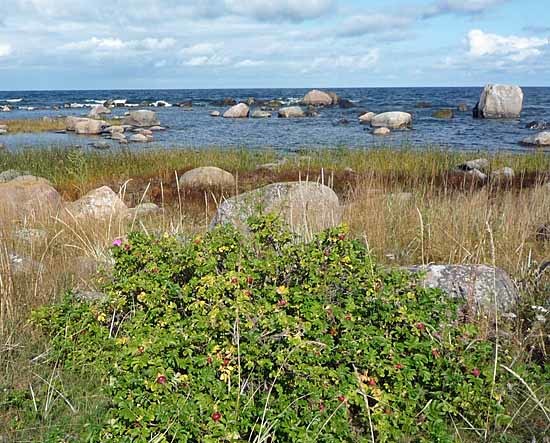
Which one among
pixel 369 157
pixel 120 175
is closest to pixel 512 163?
pixel 369 157

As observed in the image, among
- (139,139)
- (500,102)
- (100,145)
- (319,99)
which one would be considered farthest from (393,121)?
(319,99)

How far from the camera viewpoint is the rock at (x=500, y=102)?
35.7 m

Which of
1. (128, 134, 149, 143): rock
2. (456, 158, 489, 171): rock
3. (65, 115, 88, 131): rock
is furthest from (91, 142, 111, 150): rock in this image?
(456, 158, 489, 171): rock

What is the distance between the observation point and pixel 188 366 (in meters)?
2.66

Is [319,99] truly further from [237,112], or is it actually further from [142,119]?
[142,119]

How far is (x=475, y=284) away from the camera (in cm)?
423

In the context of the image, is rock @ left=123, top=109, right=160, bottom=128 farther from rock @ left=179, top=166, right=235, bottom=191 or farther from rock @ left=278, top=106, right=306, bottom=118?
rock @ left=179, top=166, right=235, bottom=191

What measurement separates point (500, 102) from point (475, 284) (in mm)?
34690

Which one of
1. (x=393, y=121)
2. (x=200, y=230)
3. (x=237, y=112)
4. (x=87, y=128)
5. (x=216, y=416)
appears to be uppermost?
(x=216, y=416)

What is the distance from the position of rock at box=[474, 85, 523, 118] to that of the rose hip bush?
115ft

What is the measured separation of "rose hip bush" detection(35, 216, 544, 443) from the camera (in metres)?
2.46

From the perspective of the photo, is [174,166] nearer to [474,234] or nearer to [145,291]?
[474,234]

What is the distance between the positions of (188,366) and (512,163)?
44.6 ft

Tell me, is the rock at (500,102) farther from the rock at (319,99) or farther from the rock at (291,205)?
the rock at (291,205)
